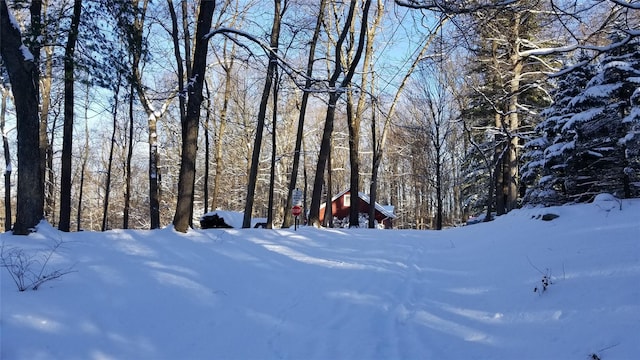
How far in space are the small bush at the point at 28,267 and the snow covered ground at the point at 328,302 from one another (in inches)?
2.9

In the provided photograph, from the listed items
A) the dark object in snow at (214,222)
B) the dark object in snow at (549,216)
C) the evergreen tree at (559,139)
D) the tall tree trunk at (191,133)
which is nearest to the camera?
the dark object in snow at (549,216)

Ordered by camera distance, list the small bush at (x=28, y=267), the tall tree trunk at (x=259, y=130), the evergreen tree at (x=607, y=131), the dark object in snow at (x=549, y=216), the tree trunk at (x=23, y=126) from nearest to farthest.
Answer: the small bush at (x=28, y=267)
the tree trunk at (x=23, y=126)
the dark object in snow at (x=549, y=216)
the evergreen tree at (x=607, y=131)
the tall tree trunk at (x=259, y=130)

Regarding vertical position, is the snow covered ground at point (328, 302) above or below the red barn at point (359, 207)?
below

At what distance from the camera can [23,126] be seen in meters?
7.16

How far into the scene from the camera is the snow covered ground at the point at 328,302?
380 cm

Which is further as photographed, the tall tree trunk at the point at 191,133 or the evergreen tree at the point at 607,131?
the evergreen tree at the point at 607,131

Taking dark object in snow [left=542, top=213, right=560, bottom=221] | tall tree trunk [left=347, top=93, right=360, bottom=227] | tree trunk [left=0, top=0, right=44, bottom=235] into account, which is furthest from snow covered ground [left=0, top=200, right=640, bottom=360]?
tall tree trunk [left=347, top=93, right=360, bottom=227]

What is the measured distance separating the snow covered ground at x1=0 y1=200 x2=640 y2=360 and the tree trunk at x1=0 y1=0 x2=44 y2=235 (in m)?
0.34

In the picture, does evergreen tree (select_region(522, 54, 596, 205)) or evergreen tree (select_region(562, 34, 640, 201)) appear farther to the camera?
evergreen tree (select_region(522, 54, 596, 205))

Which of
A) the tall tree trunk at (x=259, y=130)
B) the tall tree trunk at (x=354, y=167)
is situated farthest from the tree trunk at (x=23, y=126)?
the tall tree trunk at (x=354, y=167)

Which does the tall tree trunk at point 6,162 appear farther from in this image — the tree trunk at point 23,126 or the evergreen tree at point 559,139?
the evergreen tree at point 559,139

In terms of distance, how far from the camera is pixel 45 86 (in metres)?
19.6

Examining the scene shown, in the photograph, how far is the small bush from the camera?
460cm

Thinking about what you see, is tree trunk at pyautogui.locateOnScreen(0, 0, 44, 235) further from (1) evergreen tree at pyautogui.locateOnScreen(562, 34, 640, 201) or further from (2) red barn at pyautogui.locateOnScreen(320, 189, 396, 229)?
(2) red barn at pyautogui.locateOnScreen(320, 189, 396, 229)
